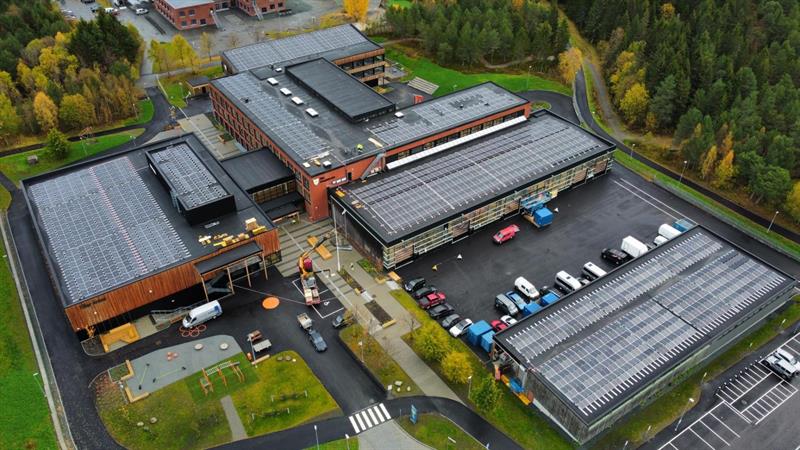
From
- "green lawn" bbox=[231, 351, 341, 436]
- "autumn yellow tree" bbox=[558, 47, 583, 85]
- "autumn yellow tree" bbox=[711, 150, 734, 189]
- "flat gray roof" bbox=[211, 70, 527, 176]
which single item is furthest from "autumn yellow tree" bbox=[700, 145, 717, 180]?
"green lawn" bbox=[231, 351, 341, 436]

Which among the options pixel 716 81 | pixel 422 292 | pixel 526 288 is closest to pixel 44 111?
pixel 422 292

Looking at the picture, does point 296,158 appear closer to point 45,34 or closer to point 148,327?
point 148,327

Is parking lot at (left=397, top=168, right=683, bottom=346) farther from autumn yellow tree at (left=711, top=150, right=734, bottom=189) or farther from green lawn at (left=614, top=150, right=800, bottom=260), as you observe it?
autumn yellow tree at (left=711, top=150, right=734, bottom=189)

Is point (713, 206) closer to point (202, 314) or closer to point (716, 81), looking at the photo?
point (716, 81)

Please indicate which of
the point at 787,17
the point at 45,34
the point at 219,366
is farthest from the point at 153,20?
the point at 787,17

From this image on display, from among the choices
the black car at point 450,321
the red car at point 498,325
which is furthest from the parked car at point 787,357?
the black car at point 450,321
